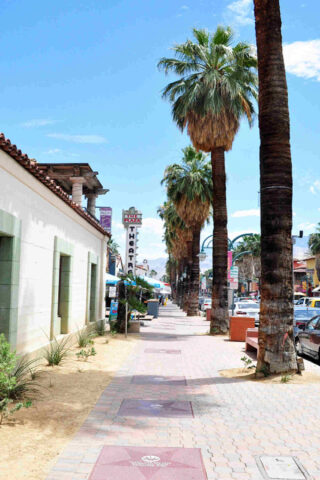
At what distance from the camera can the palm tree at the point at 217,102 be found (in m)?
20.3

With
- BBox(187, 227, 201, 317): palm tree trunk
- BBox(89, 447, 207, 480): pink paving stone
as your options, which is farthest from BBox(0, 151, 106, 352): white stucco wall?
BBox(187, 227, 201, 317): palm tree trunk

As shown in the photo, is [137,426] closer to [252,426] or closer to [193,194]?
[252,426]

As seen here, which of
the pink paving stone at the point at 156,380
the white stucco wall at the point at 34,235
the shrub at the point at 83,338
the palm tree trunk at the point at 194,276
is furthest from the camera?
the palm tree trunk at the point at 194,276

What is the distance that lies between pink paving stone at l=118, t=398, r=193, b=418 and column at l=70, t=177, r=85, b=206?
15.5m

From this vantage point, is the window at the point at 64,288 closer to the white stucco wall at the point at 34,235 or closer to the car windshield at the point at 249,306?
the white stucco wall at the point at 34,235

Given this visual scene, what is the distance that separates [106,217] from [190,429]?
24.7 meters

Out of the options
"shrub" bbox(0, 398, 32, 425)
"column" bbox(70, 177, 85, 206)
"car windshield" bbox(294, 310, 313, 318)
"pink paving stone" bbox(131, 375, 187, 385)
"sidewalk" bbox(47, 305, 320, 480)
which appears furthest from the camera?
"column" bbox(70, 177, 85, 206)

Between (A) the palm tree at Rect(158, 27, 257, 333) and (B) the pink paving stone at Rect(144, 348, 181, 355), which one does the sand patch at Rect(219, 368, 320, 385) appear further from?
(A) the palm tree at Rect(158, 27, 257, 333)

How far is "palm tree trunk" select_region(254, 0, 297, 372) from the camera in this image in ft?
31.8

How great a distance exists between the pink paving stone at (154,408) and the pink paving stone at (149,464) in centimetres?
153

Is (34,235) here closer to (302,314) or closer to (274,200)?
(274,200)

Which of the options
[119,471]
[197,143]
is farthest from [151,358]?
[197,143]

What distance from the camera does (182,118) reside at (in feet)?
71.8

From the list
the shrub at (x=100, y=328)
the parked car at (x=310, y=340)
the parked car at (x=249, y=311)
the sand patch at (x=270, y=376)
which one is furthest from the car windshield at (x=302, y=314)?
the sand patch at (x=270, y=376)
